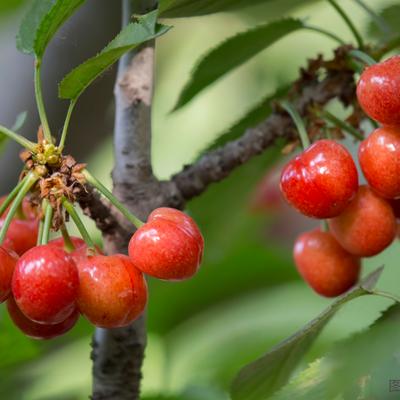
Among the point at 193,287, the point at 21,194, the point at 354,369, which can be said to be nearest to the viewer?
the point at 354,369

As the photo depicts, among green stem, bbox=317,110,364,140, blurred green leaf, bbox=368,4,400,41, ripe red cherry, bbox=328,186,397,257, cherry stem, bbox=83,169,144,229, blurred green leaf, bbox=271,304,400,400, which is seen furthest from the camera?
A: blurred green leaf, bbox=368,4,400,41

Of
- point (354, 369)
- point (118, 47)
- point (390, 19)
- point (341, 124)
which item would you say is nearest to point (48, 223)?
point (118, 47)

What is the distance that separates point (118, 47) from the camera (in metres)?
0.72

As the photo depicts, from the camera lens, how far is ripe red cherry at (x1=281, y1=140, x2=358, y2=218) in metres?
0.82

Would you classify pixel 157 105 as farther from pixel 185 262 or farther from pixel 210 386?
pixel 185 262

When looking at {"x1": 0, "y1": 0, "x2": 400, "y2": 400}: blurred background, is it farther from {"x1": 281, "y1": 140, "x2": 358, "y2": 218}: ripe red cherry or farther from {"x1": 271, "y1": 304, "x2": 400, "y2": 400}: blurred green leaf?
{"x1": 271, "y1": 304, "x2": 400, "y2": 400}: blurred green leaf

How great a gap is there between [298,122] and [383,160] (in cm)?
19

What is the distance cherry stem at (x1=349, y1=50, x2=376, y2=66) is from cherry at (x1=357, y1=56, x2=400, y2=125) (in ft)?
0.49

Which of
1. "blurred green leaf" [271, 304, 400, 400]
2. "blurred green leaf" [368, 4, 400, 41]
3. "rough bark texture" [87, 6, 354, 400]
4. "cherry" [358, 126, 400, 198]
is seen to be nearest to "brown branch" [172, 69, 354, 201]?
"rough bark texture" [87, 6, 354, 400]

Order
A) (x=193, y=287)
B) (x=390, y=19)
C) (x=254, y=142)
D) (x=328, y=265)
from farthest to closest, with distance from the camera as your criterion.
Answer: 1. (x=193, y=287)
2. (x=390, y=19)
3. (x=254, y=142)
4. (x=328, y=265)

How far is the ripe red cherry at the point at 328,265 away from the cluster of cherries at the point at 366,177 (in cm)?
2

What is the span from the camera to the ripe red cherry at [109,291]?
0.73m

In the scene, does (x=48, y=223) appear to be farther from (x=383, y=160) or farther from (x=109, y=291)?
(x=383, y=160)

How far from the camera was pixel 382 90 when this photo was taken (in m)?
0.78
